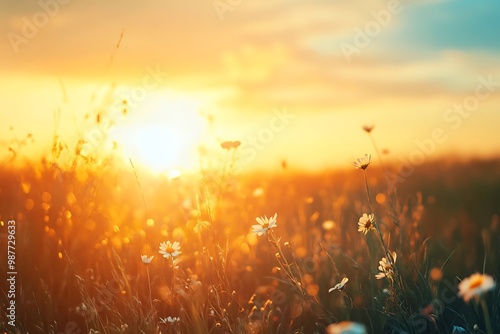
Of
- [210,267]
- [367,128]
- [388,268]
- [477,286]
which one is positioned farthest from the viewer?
[367,128]

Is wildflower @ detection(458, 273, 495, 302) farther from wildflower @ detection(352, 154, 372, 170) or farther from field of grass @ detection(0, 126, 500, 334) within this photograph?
wildflower @ detection(352, 154, 372, 170)

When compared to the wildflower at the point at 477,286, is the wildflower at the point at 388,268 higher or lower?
lower

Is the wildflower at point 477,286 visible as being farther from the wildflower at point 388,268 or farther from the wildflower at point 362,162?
the wildflower at point 362,162

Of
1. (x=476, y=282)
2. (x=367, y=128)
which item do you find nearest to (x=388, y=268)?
(x=367, y=128)

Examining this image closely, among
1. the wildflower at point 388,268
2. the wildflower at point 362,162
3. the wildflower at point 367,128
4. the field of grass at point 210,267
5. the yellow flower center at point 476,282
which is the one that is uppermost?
the wildflower at point 367,128

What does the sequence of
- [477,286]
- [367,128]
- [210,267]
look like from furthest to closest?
1. [367,128]
2. [210,267]
3. [477,286]

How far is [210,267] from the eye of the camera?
3045 millimetres

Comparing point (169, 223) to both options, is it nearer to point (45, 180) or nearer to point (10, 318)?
point (45, 180)

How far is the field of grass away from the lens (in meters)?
2.76

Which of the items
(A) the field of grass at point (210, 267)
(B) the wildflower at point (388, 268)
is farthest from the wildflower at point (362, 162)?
(B) the wildflower at point (388, 268)

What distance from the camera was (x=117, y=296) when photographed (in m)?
3.15

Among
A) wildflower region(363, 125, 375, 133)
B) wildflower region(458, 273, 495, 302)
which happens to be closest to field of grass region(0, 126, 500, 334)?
wildflower region(363, 125, 375, 133)

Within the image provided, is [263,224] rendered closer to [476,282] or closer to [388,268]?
[388,268]

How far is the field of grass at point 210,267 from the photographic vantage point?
2.76 m
